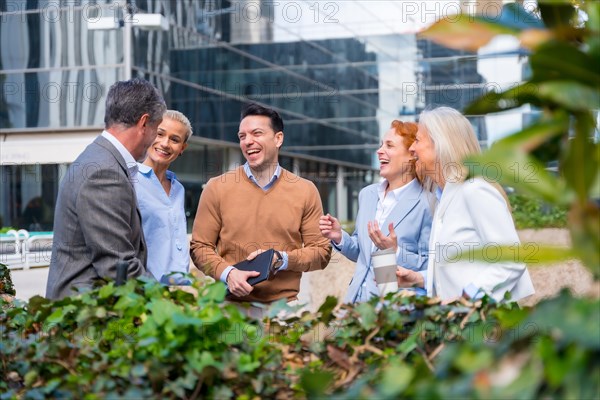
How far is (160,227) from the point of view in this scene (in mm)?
4910

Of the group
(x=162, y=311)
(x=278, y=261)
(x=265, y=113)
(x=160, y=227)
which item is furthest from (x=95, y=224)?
(x=265, y=113)

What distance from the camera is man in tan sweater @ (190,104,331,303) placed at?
5.12 m

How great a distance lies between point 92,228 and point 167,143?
5.65ft

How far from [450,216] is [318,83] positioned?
3656 cm

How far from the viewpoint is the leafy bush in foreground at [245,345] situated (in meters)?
1.52

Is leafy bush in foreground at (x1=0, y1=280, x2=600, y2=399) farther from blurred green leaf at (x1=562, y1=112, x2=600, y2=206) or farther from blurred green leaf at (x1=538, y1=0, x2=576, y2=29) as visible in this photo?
blurred green leaf at (x1=538, y1=0, x2=576, y2=29)

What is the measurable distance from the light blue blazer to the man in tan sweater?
0.72 feet

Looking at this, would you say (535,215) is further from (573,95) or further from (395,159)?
(573,95)

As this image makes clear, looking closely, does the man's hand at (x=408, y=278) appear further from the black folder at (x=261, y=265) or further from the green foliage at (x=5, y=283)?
the green foliage at (x=5, y=283)

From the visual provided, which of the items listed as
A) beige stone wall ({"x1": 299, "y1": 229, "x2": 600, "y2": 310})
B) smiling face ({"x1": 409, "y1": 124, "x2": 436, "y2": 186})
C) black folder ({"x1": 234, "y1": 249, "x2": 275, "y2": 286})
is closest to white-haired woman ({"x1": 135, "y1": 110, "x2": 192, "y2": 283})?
black folder ({"x1": 234, "y1": 249, "x2": 275, "y2": 286})

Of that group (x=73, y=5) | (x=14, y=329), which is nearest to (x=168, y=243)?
(x=14, y=329)

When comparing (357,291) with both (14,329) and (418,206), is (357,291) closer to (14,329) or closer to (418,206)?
(418,206)

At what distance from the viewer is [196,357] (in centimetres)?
210

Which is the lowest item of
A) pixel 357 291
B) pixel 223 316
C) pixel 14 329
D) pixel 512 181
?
pixel 357 291
